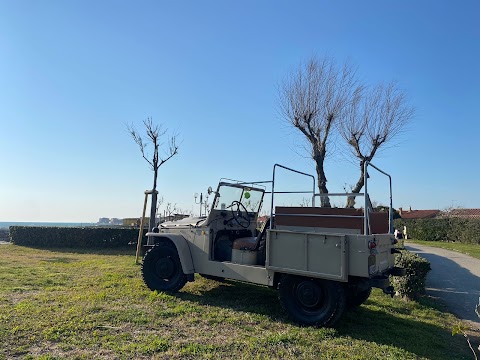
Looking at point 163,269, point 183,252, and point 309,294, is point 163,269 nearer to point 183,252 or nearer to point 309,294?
point 183,252

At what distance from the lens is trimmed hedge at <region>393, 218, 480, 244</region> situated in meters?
23.8

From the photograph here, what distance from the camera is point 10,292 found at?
687 centimetres

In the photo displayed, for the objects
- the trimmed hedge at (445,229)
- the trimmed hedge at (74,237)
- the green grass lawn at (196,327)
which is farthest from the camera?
the trimmed hedge at (445,229)

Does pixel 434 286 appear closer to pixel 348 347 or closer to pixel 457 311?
pixel 457 311

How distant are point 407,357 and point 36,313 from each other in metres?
5.01

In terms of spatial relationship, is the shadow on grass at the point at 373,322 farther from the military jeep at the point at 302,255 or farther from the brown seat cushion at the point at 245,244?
the brown seat cushion at the point at 245,244

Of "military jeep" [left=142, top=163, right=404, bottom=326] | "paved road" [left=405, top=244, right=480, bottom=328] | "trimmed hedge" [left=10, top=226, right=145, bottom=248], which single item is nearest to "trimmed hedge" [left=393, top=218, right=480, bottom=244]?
"paved road" [left=405, top=244, right=480, bottom=328]

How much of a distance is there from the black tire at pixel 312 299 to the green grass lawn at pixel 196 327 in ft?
0.64

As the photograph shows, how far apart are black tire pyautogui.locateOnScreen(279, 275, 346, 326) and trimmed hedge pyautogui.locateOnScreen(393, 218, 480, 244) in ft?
67.1

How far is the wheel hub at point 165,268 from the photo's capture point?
23.3ft

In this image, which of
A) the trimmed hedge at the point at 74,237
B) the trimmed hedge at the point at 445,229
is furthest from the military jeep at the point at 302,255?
the trimmed hedge at the point at 445,229

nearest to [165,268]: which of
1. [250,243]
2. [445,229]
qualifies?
[250,243]

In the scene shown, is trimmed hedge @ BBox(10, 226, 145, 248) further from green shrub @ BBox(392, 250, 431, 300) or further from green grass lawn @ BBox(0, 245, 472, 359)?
green shrub @ BBox(392, 250, 431, 300)

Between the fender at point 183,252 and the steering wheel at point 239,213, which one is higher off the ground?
the steering wheel at point 239,213
